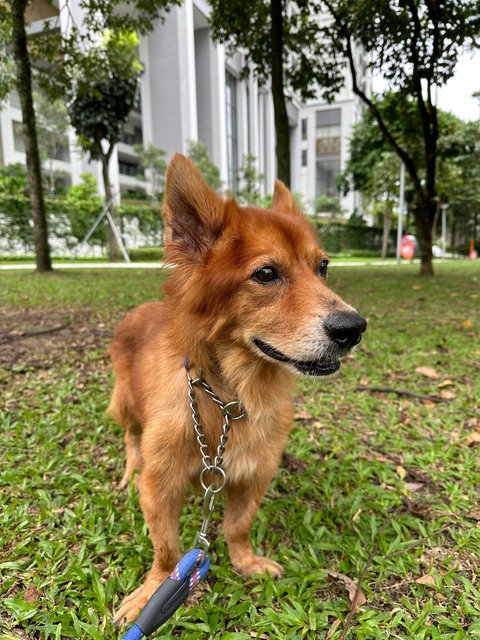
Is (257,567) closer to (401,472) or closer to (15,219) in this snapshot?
(401,472)

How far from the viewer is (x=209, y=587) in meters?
2.06

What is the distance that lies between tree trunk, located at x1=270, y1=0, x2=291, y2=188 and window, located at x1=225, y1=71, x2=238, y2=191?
114 ft

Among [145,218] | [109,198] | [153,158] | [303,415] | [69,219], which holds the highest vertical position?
[153,158]

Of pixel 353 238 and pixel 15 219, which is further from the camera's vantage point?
pixel 353 238

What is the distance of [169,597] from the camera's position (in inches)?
58.9

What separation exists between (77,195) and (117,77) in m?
14.2

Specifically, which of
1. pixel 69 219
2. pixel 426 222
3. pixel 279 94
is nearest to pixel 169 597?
pixel 279 94

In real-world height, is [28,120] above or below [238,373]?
above

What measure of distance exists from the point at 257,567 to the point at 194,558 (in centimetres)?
69

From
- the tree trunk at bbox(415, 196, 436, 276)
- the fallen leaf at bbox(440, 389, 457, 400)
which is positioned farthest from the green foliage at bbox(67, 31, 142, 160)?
the fallen leaf at bbox(440, 389, 457, 400)

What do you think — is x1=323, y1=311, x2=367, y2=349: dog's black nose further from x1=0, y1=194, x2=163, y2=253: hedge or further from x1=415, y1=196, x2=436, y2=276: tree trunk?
x1=0, y1=194, x2=163, y2=253: hedge

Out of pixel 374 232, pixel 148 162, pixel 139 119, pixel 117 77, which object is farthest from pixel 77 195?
pixel 374 232

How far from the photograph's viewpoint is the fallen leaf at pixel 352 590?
190 cm

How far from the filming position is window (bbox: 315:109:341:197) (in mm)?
73938
